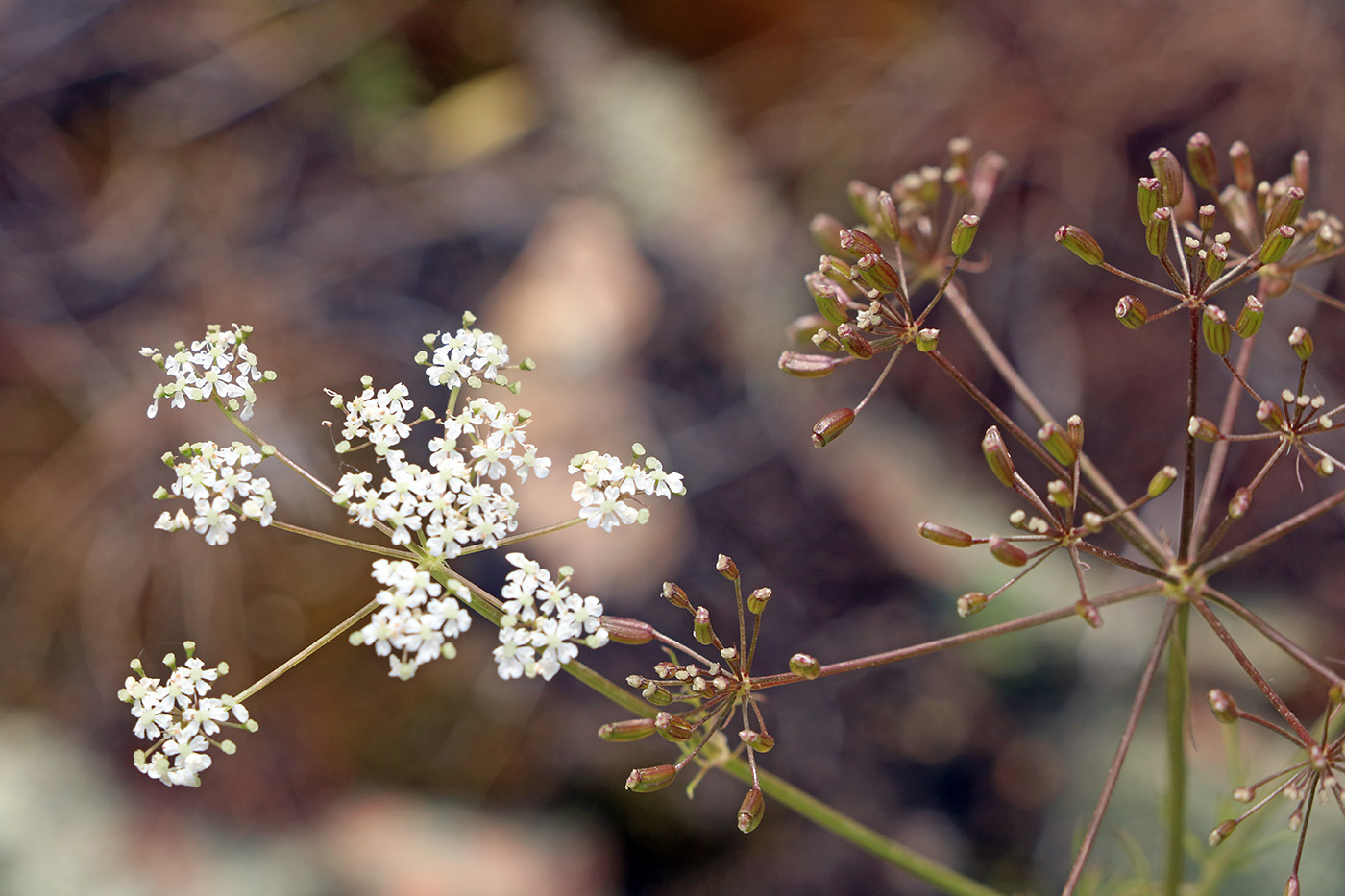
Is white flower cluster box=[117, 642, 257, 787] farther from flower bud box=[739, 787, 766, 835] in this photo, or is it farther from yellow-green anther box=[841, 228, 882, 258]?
yellow-green anther box=[841, 228, 882, 258]

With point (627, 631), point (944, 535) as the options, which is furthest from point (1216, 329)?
point (627, 631)

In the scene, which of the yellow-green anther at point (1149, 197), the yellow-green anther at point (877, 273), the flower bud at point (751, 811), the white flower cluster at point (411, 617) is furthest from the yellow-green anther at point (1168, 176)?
the white flower cluster at point (411, 617)

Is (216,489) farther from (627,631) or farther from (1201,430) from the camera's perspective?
(1201,430)

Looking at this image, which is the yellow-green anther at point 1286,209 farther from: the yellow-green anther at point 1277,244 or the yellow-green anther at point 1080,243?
the yellow-green anther at point 1080,243

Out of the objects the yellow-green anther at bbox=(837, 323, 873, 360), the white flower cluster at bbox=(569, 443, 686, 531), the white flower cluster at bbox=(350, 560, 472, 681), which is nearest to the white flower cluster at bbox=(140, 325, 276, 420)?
the white flower cluster at bbox=(350, 560, 472, 681)

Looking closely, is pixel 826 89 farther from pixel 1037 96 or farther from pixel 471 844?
pixel 471 844

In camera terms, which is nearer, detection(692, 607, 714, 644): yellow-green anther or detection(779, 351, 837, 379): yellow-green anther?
detection(692, 607, 714, 644): yellow-green anther

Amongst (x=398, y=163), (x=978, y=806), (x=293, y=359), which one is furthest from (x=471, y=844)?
(x=398, y=163)
